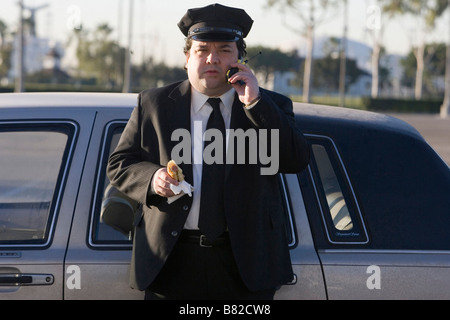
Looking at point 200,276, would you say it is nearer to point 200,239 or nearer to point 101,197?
point 200,239

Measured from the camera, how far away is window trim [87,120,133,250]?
2.98 meters

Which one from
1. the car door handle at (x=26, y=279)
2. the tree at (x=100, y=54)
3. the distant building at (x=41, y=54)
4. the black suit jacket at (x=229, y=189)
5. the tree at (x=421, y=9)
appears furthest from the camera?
the distant building at (x=41, y=54)

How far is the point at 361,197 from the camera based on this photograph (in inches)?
125

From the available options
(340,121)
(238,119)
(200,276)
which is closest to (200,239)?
(200,276)

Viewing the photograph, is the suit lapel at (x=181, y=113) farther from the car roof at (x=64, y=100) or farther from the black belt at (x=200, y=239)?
the car roof at (x=64, y=100)

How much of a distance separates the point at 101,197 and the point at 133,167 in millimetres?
433

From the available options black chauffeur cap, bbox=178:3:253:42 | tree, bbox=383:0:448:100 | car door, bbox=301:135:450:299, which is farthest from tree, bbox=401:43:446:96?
black chauffeur cap, bbox=178:3:253:42

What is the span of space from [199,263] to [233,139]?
1.46 feet

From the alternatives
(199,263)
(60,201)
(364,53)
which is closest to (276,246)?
(199,263)

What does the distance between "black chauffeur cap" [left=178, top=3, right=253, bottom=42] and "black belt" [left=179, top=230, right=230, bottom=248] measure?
67 cm

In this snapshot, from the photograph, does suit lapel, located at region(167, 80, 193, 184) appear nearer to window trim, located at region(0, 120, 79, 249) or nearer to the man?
the man

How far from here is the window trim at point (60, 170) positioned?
2992mm

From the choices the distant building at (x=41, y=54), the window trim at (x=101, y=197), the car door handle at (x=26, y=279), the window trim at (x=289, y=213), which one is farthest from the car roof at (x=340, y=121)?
the distant building at (x=41, y=54)
